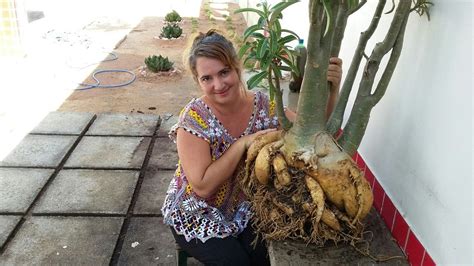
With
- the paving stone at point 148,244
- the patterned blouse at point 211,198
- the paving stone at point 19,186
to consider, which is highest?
the patterned blouse at point 211,198

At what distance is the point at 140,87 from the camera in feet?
19.2

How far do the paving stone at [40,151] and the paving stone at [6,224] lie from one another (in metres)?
0.68

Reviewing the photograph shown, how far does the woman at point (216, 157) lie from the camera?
6.59 feet

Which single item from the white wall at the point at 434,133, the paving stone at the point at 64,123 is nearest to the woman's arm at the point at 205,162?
the white wall at the point at 434,133

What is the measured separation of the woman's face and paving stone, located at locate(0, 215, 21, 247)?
4.97 ft

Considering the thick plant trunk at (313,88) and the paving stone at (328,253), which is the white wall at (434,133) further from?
the thick plant trunk at (313,88)

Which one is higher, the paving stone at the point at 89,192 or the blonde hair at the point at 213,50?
the blonde hair at the point at 213,50

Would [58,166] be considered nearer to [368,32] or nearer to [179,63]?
[368,32]

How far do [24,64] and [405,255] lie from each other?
6019 mm

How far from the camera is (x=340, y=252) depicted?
173 cm

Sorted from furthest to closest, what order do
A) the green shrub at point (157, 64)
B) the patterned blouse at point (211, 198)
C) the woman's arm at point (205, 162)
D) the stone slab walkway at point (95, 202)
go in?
1. the green shrub at point (157, 64)
2. the stone slab walkway at point (95, 202)
3. the patterned blouse at point (211, 198)
4. the woman's arm at point (205, 162)

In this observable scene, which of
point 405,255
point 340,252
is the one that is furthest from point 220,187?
point 405,255

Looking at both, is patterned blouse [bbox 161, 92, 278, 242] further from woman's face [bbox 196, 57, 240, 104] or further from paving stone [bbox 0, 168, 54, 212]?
paving stone [bbox 0, 168, 54, 212]

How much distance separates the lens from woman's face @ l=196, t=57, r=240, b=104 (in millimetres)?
2012
